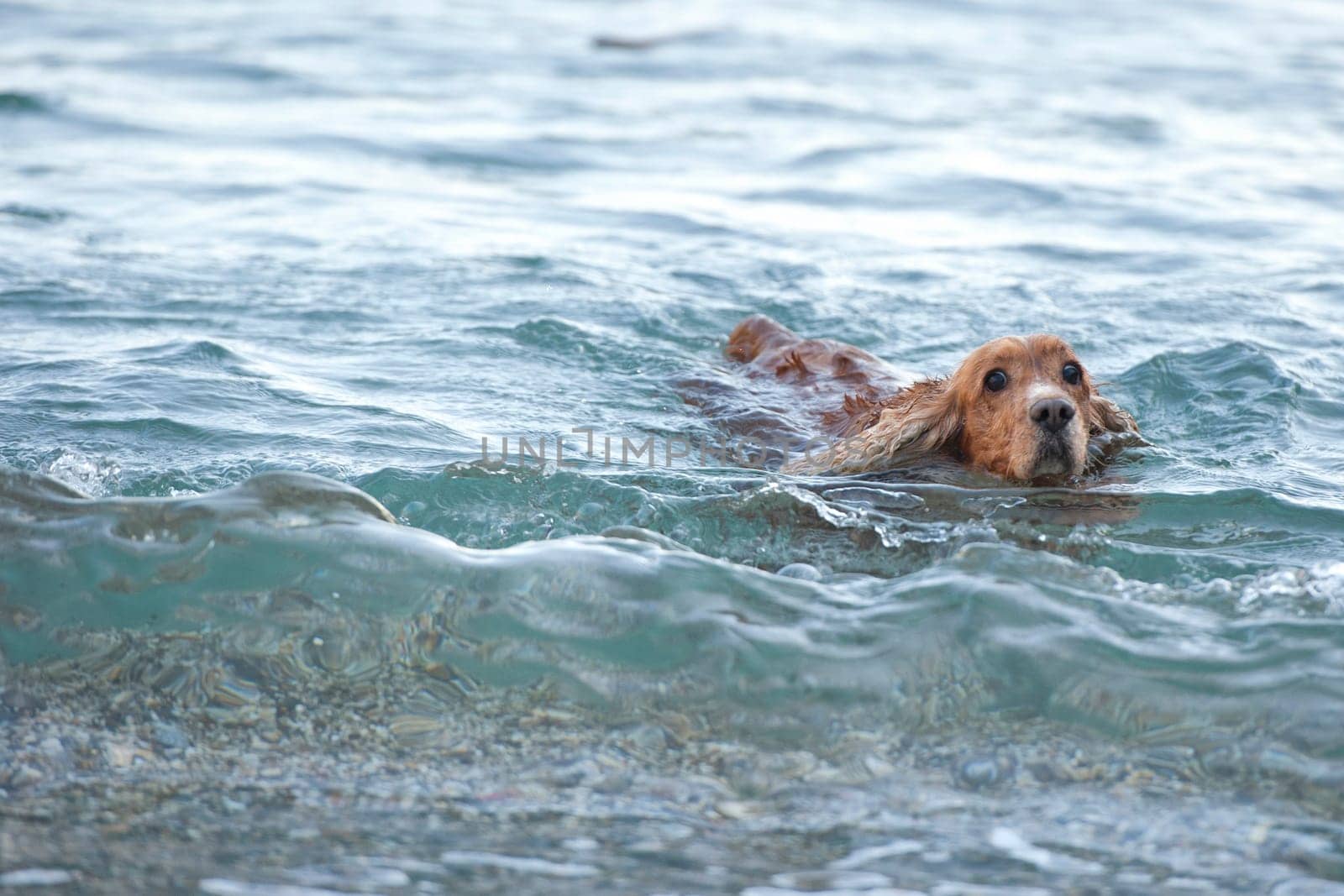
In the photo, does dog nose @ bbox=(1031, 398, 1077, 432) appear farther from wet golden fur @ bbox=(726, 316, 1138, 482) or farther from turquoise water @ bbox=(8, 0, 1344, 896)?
turquoise water @ bbox=(8, 0, 1344, 896)

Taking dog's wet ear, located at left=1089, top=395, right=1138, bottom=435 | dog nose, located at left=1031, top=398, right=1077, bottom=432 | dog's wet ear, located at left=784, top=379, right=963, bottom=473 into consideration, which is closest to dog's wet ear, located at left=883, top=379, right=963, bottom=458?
dog's wet ear, located at left=784, top=379, right=963, bottom=473

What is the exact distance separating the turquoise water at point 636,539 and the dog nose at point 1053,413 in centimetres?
27

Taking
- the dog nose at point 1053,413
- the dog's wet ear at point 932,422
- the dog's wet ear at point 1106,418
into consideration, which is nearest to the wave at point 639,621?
the dog nose at point 1053,413

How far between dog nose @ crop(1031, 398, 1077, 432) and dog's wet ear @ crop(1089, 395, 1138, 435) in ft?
1.66

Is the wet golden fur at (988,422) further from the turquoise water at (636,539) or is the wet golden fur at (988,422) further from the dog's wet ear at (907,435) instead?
the turquoise water at (636,539)

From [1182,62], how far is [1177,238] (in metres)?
7.54

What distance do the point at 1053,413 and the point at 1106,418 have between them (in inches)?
27.0

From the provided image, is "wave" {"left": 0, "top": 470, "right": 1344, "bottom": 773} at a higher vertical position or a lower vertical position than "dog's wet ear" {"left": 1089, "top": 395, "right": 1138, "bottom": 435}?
lower

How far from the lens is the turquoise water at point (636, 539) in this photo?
3.43 meters

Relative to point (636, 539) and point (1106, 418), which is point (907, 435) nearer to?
point (1106, 418)

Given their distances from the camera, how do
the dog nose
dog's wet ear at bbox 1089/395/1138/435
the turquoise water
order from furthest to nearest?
dog's wet ear at bbox 1089/395/1138/435 → the dog nose → the turquoise water

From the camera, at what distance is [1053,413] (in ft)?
16.1

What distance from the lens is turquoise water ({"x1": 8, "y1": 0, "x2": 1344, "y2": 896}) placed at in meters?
3.43

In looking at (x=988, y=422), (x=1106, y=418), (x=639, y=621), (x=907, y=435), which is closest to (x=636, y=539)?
(x=639, y=621)
